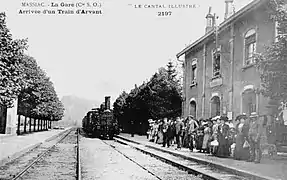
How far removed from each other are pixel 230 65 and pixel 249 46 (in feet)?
5.76

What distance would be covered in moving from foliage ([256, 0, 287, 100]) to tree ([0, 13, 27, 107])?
778cm

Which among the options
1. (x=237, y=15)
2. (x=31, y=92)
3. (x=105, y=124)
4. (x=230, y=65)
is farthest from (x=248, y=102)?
(x=105, y=124)

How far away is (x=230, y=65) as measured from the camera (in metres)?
20.5

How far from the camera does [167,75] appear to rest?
38.2 metres

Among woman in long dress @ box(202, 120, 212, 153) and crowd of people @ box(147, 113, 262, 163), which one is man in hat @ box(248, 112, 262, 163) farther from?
woman in long dress @ box(202, 120, 212, 153)

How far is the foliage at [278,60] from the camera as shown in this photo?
36.5 feet

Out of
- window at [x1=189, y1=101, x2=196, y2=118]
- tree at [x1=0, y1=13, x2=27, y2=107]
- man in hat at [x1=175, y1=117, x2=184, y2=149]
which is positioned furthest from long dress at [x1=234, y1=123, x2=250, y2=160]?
window at [x1=189, y1=101, x2=196, y2=118]

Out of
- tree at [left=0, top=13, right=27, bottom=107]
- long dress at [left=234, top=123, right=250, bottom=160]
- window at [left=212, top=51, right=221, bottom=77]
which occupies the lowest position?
long dress at [left=234, top=123, right=250, bottom=160]

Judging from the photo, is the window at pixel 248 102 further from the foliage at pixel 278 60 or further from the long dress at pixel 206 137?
the foliage at pixel 278 60

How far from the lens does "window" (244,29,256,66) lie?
59.8 ft

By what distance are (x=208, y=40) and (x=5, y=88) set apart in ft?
35.0

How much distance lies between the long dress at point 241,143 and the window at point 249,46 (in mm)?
4640

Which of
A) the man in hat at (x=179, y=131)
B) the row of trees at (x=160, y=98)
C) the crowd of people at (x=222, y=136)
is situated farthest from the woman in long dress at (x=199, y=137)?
the row of trees at (x=160, y=98)

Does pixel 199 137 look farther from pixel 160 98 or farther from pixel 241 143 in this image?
pixel 160 98
